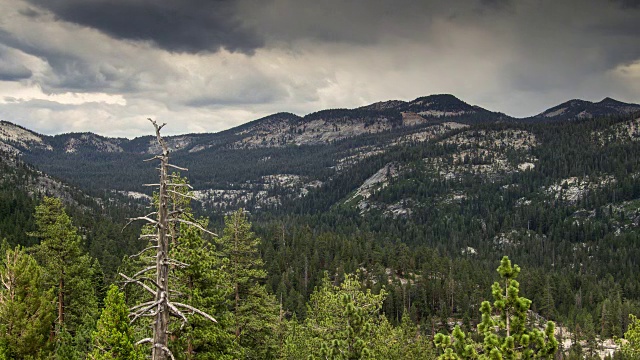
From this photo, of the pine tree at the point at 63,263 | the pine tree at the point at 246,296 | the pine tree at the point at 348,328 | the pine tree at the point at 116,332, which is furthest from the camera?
the pine tree at the point at 63,263

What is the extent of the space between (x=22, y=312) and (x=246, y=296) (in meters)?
14.1

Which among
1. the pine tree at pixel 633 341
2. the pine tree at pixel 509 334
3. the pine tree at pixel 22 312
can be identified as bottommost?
the pine tree at pixel 633 341

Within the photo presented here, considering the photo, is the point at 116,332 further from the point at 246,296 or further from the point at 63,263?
the point at 63,263

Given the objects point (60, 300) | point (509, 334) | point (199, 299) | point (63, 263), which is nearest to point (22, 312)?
point (199, 299)

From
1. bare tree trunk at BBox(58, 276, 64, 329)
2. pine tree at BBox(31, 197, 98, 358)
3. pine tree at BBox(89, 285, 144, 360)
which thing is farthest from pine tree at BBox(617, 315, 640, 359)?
bare tree trunk at BBox(58, 276, 64, 329)

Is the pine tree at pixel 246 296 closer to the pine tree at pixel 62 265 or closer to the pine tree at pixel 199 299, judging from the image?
the pine tree at pixel 199 299

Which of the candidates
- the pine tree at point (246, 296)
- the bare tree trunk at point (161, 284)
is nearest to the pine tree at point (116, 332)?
the bare tree trunk at point (161, 284)

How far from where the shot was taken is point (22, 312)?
26469mm

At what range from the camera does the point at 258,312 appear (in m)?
29.8

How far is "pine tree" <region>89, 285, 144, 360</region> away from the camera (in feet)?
56.5

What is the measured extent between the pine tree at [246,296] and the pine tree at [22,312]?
1217cm

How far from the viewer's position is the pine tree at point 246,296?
93.9 feet

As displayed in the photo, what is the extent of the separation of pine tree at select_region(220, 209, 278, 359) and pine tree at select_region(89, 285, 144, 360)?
10613 millimetres

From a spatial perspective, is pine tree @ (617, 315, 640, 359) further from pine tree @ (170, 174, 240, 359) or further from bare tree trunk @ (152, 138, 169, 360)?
bare tree trunk @ (152, 138, 169, 360)
